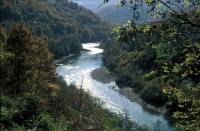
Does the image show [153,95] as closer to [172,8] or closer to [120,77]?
[120,77]

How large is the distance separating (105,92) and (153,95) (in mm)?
14338

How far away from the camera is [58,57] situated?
17975 centimetres

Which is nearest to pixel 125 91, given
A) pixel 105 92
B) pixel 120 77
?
pixel 105 92

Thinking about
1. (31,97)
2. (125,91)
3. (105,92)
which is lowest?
(125,91)

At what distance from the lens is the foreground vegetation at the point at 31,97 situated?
99.6ft

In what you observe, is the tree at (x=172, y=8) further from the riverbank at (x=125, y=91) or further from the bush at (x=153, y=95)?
the bush at (x=153, y=95)

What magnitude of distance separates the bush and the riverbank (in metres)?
1.40

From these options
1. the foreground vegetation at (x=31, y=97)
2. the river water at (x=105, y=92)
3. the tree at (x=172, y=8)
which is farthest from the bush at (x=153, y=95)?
the tree at (x=172, y=8)

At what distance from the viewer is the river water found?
83938 mm

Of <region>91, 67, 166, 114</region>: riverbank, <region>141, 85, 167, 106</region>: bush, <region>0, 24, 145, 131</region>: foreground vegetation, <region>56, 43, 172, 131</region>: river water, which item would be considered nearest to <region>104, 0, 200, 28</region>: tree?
<region>0, 24, 145, 131</region>: foreground vegetation

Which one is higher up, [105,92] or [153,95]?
[153,95]

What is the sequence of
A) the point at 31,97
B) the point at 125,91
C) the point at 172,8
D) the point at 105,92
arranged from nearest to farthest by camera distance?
1. the point at 172,8
2. the point at 31,97
3. the point at 105,92
4. the point at 125,91

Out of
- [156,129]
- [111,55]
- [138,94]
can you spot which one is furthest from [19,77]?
[111,55]

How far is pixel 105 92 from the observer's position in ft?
366
